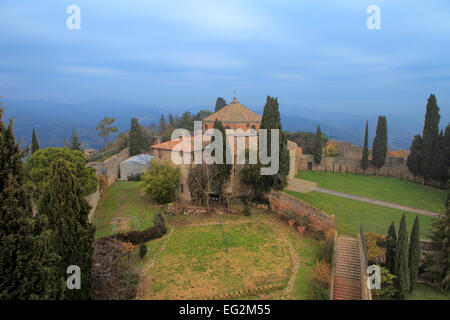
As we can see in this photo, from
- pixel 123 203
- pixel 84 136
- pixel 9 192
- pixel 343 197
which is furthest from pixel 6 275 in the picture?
pixel 84 136

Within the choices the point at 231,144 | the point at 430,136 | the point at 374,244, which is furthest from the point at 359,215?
the point at 430,136

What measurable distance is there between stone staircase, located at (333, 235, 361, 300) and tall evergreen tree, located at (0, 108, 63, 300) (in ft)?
47.8

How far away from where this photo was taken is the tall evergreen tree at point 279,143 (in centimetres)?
2708

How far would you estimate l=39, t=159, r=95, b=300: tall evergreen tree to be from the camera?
12.5 m

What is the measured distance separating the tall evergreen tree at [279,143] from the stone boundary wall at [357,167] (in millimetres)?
16471

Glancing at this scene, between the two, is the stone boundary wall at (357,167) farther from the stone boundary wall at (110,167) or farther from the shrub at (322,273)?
the shrub at (322,273)

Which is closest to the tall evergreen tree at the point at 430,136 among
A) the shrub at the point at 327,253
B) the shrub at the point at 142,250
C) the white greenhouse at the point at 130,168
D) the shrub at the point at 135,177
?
the shrub at the point at 327,253

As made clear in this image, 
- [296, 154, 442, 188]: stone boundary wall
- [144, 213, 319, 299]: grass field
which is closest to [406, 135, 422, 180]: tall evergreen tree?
[296, 154, 442, 188]: stone boundary wall

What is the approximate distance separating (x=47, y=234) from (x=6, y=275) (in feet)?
4.86

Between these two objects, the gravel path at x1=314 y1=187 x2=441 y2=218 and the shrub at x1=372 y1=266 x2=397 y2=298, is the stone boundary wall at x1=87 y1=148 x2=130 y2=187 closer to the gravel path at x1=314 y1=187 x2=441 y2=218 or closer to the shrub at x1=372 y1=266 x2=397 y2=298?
the gravel path at x1=314 y1=187 x2=441 y2=218

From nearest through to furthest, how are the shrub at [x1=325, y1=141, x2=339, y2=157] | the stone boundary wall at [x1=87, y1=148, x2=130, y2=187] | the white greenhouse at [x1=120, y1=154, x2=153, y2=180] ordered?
the stone boundary wall at [x1=87, y1=148, x2=130, y2=187], the white greenhouse at [x1=120, y1=154, x2=153, y2=180], the shrub at [x1=325, y1=141, x2=339, y2=157]

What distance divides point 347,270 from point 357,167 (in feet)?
87.6

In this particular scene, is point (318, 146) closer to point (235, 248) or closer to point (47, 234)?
point (235, 248)

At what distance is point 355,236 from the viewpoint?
2095 centimetres
